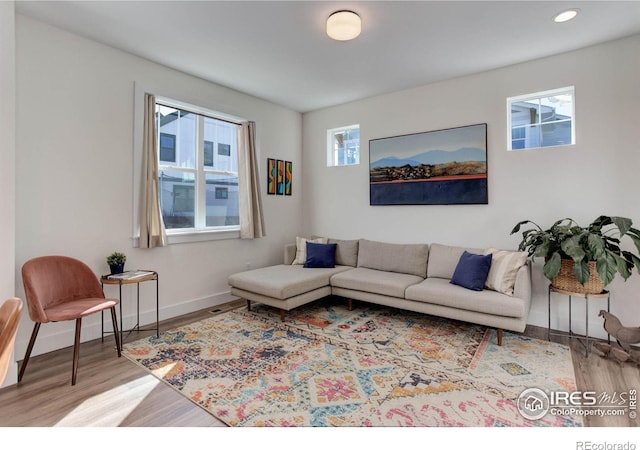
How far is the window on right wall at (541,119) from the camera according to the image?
329 centimetres

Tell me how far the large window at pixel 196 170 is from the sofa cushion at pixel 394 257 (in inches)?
70.3

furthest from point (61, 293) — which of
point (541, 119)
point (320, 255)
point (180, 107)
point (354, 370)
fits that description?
point (541, 119)

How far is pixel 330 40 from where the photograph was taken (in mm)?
2992

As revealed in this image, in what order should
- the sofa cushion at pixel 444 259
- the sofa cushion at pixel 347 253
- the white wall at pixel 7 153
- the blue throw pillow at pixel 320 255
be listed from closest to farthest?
the white wall at pixel 7 153, the sofa cushion at pixel 444 259, the blue throw pillow at pixel 320 255, the sofa cushion at pixel 347 253

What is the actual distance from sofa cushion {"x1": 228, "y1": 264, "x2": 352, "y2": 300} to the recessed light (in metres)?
3.14

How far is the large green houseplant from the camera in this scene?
249cm

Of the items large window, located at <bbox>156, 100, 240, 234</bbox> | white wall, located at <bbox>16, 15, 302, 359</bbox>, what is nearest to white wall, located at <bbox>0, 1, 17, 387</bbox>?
white wall, located at <bbox>16, 15, 302, 359</bbox>

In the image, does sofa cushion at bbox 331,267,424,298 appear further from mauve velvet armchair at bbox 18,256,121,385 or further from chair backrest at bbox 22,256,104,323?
chair backrest at bbox 22,256,104,323

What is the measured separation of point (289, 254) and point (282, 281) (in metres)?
1.06

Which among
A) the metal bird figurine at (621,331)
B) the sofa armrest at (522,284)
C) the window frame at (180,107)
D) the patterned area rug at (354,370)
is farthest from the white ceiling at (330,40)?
the patterned area rug at (354,370)

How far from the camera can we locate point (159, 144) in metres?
3.62

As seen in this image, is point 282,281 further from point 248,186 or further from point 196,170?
point 196,170

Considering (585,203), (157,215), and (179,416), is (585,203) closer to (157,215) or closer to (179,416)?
(179,416)

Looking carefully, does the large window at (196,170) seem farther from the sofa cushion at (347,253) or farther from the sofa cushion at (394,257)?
the sofa cushion at (394,257)
